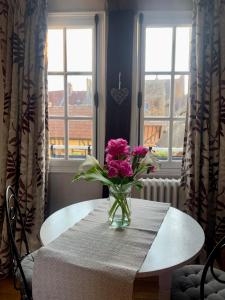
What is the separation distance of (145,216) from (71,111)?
1.34m

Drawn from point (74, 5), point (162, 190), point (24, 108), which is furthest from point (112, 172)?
point (74, 5)

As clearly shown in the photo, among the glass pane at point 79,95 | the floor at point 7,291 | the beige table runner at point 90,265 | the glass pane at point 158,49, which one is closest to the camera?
the beige table runner at point 90,265

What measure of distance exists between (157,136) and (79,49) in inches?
40.4

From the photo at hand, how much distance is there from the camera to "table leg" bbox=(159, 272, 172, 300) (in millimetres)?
1309

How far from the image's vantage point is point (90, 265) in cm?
113

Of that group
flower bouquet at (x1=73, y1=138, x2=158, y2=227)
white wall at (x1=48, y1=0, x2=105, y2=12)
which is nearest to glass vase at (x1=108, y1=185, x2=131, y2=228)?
flower bouquet at (x1=73, y1=138, x2=158, y2=227)

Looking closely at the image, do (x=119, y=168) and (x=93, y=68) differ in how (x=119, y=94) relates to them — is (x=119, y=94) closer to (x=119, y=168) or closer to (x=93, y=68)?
(x=93, y=68)

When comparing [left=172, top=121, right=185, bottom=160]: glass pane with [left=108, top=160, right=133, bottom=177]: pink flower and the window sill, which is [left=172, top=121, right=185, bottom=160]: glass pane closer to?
the window sill

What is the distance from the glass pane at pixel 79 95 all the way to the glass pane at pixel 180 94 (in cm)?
75

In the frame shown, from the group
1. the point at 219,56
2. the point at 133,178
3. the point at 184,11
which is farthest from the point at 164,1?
the point at 133,178

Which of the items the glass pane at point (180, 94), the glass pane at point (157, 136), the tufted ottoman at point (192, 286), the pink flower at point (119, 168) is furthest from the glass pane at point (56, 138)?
the tufted ottoman at point (192, 286)

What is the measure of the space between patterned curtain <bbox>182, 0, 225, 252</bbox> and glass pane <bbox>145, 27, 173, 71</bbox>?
0.29 metres

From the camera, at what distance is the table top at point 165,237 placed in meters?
1.16

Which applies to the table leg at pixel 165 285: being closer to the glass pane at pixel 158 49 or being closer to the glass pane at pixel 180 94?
the glass pane at pixel 180 94
